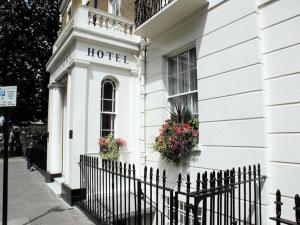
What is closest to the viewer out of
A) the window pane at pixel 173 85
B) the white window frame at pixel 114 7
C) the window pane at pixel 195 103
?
the window pane at pixel 195 103

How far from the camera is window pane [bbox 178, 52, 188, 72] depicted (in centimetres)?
637

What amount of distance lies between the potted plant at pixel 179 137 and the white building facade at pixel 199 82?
0.21 meters

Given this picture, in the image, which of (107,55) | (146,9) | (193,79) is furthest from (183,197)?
(146,9)

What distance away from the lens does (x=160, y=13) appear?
5914mm

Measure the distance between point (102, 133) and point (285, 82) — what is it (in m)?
5.00

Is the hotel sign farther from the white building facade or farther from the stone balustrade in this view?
the stone balustrade

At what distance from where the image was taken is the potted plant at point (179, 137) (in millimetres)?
5473

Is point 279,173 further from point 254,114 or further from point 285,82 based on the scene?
point 285,82

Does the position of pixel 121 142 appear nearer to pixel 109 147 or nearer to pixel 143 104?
pixel 109 147

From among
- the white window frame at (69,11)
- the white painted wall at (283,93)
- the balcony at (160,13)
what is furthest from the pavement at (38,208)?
the white window frame at (69,11)

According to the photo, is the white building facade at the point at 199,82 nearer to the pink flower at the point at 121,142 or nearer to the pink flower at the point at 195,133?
the pink flower at the point at 195,133

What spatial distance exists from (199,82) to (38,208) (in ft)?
16.1

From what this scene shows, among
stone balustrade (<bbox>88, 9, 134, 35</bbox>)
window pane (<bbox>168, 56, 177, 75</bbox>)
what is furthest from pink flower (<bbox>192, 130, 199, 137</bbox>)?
stone balustrade (<bbox>88, 9, 134, 35</bbox>)

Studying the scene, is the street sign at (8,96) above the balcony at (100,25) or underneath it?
underneath
